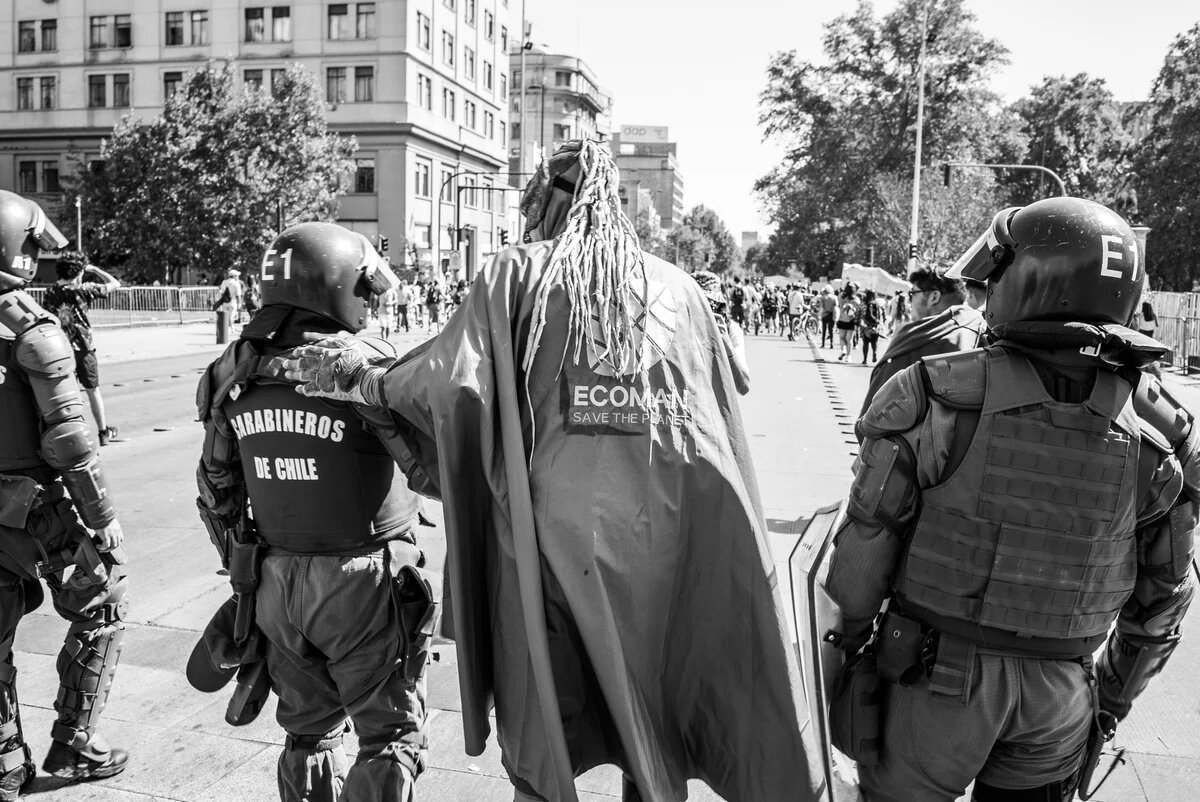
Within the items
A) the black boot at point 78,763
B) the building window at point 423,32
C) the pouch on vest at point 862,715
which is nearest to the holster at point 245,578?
the black boot at point 78,763

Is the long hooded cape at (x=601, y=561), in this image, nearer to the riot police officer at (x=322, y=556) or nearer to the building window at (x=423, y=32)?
the riot police officer at (x=322, y=556)

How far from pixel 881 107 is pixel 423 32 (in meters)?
24.3

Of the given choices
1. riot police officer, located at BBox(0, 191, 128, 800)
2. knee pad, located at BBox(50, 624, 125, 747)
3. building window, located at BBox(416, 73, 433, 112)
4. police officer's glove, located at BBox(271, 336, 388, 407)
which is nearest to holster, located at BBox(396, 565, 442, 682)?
police officer's glove, located at BBox(271, 336, 388, 407)

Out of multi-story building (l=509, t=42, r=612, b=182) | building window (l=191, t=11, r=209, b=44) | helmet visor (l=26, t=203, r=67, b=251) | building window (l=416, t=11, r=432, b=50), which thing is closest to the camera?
helmet visor (l=26, t=203, r=67, b=251)

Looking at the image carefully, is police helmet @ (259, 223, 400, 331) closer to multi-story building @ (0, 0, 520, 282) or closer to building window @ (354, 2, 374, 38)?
multi-story building @ (0, 0, 520, 282)

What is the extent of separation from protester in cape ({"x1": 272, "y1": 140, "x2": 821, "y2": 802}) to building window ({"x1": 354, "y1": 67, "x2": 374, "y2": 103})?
5343 cm

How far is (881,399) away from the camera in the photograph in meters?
2.28

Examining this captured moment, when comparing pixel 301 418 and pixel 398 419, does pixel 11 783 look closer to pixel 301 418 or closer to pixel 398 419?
pixel 301 418

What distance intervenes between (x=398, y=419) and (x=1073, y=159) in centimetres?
6483

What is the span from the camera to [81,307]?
982 cm

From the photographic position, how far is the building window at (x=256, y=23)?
174ft

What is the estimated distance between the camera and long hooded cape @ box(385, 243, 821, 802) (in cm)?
235

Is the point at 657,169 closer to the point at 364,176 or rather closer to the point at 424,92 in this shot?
the point at 424,92

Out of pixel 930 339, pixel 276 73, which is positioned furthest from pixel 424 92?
pixel 930 339
